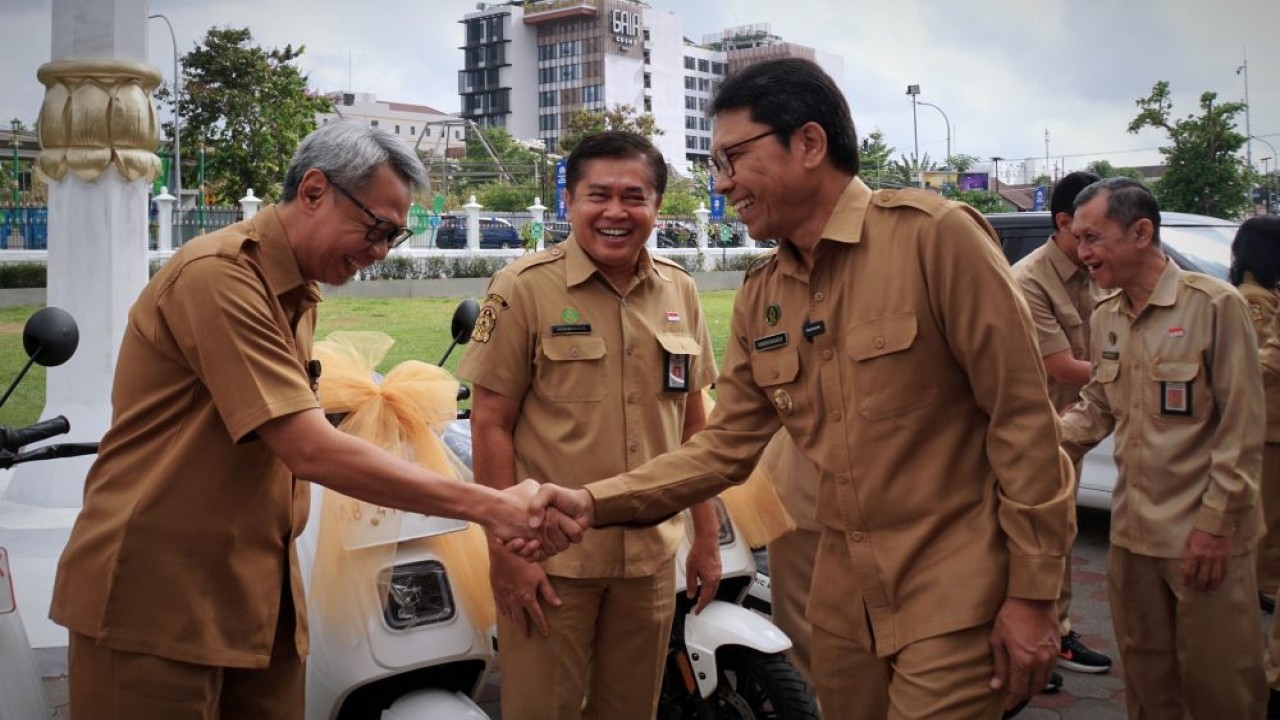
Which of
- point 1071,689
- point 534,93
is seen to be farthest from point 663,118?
point 1071,689

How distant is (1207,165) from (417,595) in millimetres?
19371

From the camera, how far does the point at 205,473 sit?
232 centimetres

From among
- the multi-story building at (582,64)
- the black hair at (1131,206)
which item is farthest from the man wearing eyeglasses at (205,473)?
the multi-story building at (582,64)

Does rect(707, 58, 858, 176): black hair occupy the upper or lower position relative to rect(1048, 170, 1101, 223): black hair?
lower

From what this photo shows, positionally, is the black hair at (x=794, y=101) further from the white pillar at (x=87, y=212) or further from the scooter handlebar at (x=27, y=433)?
the white pillar at (x=87, y=212)

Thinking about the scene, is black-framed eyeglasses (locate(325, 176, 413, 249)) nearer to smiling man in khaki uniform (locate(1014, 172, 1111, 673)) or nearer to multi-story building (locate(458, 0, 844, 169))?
smiling man in khaki uniform (locate(1014, 172, 1111, 673))

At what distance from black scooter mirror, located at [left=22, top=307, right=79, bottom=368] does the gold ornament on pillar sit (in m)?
3.32

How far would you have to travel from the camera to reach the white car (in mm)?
6707

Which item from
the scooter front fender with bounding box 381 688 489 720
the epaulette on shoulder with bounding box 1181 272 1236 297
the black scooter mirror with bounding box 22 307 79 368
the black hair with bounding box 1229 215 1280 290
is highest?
the black hair with bounding box 1229 215 1280 290

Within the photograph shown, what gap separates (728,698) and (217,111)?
102 ft

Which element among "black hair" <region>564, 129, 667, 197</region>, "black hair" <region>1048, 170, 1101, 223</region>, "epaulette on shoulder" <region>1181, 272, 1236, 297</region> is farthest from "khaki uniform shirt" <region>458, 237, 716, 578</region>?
"black hair" <region>1048, 170, 1101, 223</region>

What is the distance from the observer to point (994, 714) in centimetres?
224

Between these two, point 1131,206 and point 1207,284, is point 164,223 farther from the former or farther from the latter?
point 1207,284

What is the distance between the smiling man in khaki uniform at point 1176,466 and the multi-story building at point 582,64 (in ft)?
304
